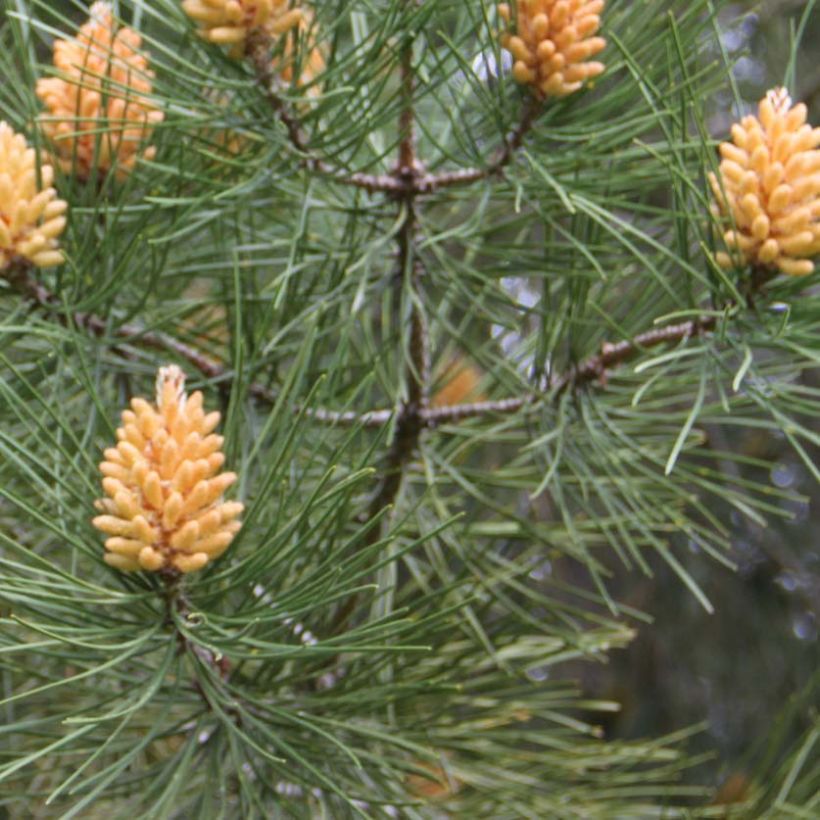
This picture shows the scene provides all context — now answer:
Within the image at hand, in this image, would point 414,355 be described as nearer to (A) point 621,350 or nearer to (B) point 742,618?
(A) point 621,350

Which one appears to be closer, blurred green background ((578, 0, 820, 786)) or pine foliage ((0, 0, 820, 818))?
pine foliage ((0, 0, 820, 818))

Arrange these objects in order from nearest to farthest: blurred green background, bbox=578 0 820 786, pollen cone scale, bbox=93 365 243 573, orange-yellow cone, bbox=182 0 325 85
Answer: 1. pollen cone scale, bbox=93 365 243 573
2. orange-yellow cone, bbox=182 0 325 85
3. blurred green background, bbox=578 0 820 786

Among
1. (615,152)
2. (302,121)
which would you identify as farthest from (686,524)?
(302,121)

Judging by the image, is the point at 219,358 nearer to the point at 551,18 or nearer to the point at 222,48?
the point at 222,48

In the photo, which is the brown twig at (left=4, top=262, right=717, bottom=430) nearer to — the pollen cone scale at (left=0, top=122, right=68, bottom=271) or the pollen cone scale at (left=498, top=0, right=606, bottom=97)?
the pollen cone scale at (left=0, top=122, right=68, bottom=271)

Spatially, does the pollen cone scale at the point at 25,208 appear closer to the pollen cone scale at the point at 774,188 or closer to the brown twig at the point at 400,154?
the brown twig at the point at 400,154

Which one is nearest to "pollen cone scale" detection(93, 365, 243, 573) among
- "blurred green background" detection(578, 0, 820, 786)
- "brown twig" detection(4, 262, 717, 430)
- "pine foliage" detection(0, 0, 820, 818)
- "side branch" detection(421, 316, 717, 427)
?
"pine foliage" detection(0, 0, 820, 818)

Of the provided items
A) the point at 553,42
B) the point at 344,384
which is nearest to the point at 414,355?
the point at 344,384
